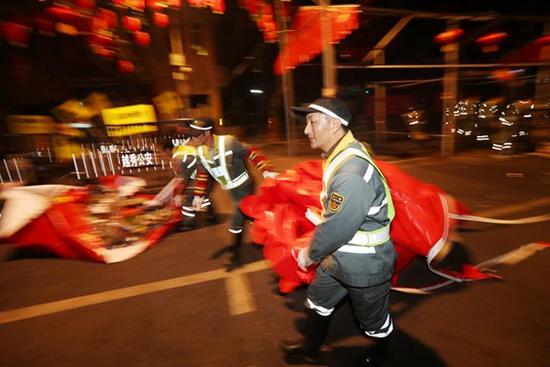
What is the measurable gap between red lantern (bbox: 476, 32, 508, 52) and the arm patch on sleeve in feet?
32.2

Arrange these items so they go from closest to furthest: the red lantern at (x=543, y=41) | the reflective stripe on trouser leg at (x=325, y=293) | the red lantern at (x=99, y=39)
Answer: the reflective stripe on trouser leg at (x=325, y=293), the red lantern at (x=543, y=41), the red lantern at (x=99, y=39)

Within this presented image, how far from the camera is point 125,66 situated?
1564 cm

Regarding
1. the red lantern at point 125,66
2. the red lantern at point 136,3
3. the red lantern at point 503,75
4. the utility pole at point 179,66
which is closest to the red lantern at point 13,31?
the red lantern at point 136,3

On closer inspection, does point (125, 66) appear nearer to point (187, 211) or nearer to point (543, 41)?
point (187, 211)

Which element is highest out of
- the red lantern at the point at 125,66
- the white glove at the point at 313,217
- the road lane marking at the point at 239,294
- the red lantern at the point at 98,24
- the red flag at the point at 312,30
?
the red lantern at the point at 98,24

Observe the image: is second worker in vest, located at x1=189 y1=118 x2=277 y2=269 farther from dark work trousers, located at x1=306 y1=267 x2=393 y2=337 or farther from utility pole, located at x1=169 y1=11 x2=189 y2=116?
utility pole, located at x1=169 y1=11 x2=189 y2=116

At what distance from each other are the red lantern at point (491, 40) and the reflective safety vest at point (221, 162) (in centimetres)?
871

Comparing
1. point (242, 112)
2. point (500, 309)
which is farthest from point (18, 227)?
point (242, 112)

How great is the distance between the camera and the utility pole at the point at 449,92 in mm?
9023

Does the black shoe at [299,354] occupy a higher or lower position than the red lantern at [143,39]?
lower

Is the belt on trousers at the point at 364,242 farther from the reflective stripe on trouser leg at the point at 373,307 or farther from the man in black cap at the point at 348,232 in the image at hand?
the reflective stripe on trouser leg at the point at 373,307

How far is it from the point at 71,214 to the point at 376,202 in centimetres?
414

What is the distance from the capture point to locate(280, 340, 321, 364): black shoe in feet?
8.41

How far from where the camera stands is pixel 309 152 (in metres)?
11.9
